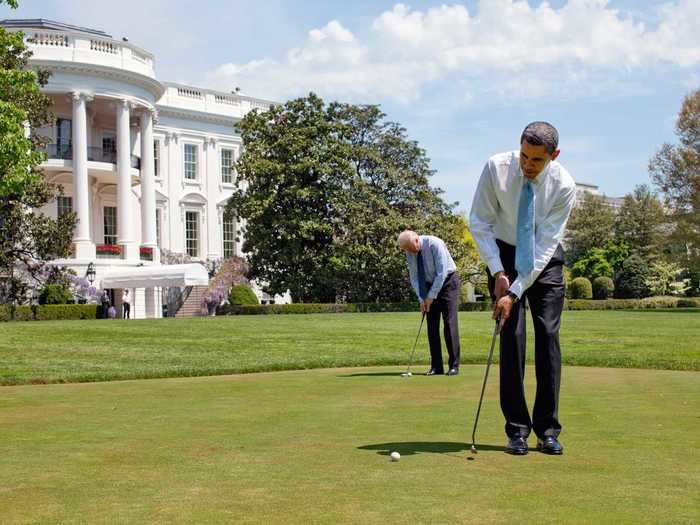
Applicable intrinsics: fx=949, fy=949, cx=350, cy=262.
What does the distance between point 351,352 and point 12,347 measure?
7.58 m

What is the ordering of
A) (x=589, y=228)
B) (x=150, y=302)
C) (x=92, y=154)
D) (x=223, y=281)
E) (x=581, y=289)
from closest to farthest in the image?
(x=150, y=302) → (x=92, y=154) → (x=223, y=281) → (x=581, y=289) → (x=589, y=228)

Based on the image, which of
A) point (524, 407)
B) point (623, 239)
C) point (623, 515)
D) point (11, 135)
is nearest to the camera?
point (623, 515)

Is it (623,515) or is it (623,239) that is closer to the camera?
(623,515)

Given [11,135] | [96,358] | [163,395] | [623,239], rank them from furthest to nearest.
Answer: [623,239] → [11,135] → [96,358] → [163,395]

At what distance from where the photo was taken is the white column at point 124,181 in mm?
53031

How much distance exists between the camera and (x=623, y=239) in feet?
296

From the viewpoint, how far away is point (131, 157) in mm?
56219

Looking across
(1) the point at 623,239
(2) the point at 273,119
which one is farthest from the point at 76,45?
(1) the point at 623,239

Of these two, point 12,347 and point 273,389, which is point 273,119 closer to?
point 12,347

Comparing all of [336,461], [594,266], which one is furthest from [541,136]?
[594,266]

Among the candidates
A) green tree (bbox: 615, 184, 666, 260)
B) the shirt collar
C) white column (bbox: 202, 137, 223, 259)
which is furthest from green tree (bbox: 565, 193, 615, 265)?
the shirt collar

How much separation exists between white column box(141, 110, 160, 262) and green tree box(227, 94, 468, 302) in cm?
652

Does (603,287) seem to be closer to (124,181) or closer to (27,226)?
(124,181)

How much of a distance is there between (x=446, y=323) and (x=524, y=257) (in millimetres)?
6139
